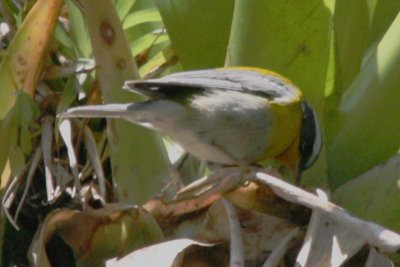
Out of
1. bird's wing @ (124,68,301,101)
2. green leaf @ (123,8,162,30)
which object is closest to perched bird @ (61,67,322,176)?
bird's wing @ (124,68,301,101)

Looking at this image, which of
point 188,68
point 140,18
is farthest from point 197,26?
point 140,18

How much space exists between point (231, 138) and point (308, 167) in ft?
0.78

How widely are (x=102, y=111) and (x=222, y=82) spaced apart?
0.23 m

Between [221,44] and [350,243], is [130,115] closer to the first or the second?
[221,44]

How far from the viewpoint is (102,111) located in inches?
49.6

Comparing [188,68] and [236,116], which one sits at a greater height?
[188,68]

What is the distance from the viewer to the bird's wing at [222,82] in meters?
1.34

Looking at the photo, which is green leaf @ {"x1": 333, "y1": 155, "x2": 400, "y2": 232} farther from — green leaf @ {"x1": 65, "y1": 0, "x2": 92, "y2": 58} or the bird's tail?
green leaf @ {"x1": 65, "y1": 0, "x2": 92, "y2": 58}

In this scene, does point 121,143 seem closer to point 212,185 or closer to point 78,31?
point 212,185

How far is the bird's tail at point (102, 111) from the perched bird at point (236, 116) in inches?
3.6

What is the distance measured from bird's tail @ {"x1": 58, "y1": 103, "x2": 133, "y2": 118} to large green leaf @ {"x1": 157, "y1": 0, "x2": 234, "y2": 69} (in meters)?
0.14

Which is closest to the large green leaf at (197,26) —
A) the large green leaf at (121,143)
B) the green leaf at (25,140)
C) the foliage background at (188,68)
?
the foliage background at (188,68)

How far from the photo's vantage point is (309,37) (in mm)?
1308

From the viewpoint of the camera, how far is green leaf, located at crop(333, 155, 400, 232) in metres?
1.17
